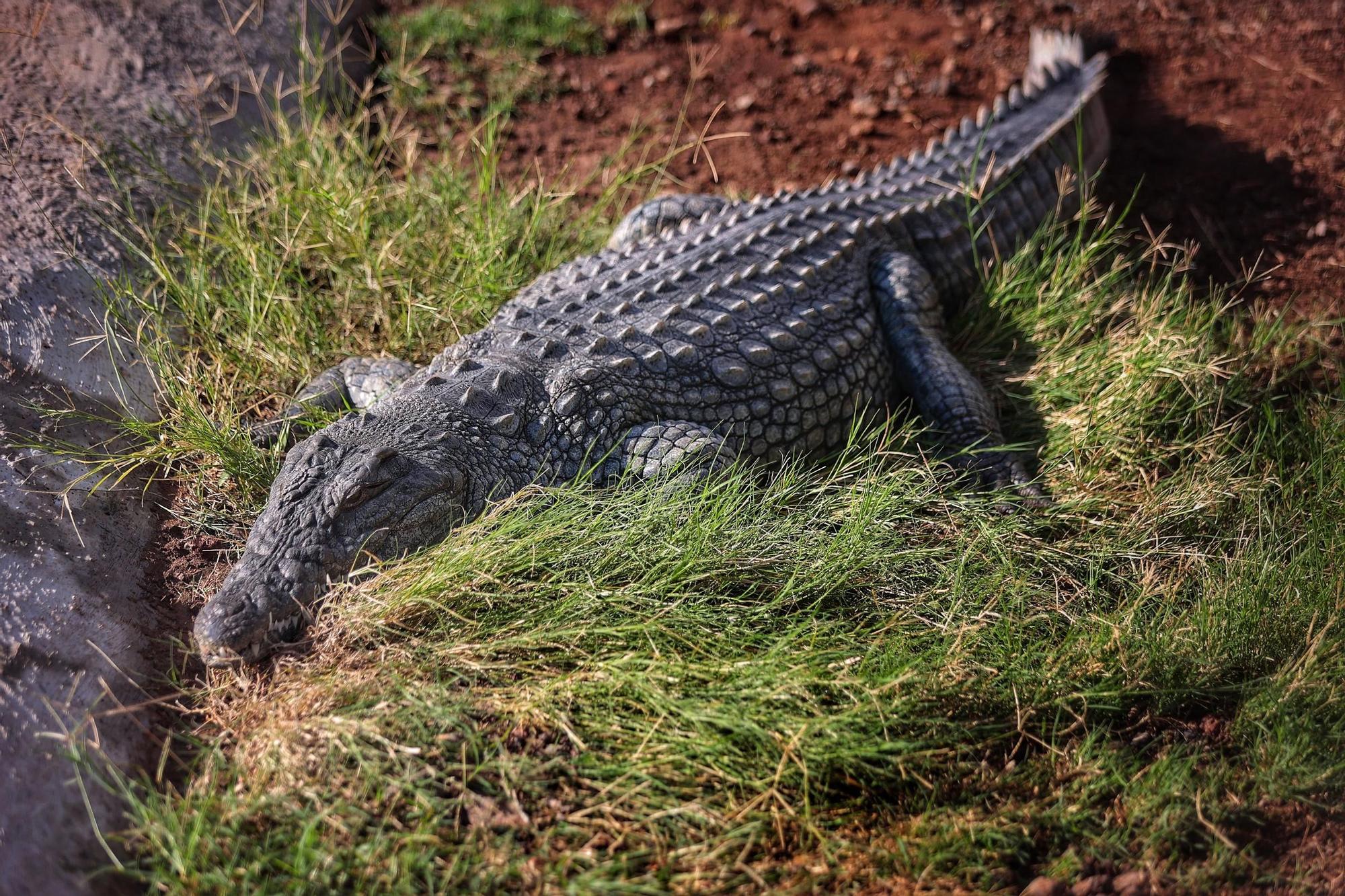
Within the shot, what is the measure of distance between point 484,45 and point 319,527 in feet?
15.7

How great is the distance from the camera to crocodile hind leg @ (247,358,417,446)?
394cm

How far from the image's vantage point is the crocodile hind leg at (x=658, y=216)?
4922 millimetres

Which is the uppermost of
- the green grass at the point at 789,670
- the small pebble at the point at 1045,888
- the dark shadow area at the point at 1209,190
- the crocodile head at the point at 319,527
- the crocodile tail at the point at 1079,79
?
the crocodile tail at the point at 1079,79

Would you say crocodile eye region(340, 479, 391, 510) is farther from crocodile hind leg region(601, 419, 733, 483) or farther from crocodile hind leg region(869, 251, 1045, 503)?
crocodile hind leg region(869, 251, 1045, 503)

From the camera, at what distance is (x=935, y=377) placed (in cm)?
428

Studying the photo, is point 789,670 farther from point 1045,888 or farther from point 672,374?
point 672,374

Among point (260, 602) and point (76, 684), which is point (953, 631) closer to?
point (260, 602)

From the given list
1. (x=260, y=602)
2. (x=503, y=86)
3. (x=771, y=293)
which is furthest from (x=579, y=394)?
(x=503, y=86)

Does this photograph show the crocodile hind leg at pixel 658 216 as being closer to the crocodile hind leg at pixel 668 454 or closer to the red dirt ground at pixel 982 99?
Answer: the red dirt ground at pixel 982 99

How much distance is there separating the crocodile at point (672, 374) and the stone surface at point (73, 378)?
0.43 metres

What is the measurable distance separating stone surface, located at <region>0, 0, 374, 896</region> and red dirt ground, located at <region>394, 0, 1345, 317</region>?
6.33ft

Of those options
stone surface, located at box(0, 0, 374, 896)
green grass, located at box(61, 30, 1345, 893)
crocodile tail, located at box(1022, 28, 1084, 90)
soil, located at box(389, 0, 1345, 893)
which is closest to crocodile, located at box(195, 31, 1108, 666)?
green grass, located at box(61, 30, 1345, 893)

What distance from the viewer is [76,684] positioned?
2963 millimetres

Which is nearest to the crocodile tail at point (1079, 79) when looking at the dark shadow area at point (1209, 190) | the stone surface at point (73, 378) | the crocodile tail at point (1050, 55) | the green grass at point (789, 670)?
the crocodile tail at point (1050, 55)
